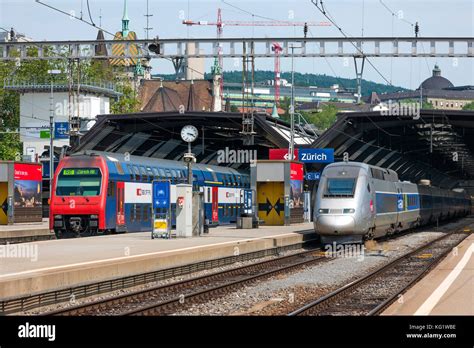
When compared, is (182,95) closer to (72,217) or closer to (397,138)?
(397,138)

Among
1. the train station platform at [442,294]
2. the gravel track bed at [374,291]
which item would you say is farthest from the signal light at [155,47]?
the train station platform at [442,294]

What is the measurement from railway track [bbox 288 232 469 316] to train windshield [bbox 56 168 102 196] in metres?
12.7

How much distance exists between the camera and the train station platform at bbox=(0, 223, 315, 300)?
59.3ft

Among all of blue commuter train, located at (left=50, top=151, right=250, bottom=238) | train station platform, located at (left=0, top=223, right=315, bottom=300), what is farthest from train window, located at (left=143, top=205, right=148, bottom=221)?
train station platform, located at (left=0, top=223, right=315, bottom=300)

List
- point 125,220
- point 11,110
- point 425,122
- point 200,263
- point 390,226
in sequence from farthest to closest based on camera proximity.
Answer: point 11,110 → point 425,122 → point 390,226 → point 125,220 → point 200,263

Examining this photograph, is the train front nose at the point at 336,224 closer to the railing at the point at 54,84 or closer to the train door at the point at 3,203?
the train door at the point at 3,203

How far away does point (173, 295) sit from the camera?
19.8 m

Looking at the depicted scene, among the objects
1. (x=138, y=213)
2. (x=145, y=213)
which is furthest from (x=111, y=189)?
(x=145, y=213)

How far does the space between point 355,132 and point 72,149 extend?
1873cm

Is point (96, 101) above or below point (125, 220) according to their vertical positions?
above

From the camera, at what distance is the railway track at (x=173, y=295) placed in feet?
54.7

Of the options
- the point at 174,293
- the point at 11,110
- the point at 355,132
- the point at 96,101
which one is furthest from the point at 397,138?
the point at 11,110

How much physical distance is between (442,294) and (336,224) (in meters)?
14.9
